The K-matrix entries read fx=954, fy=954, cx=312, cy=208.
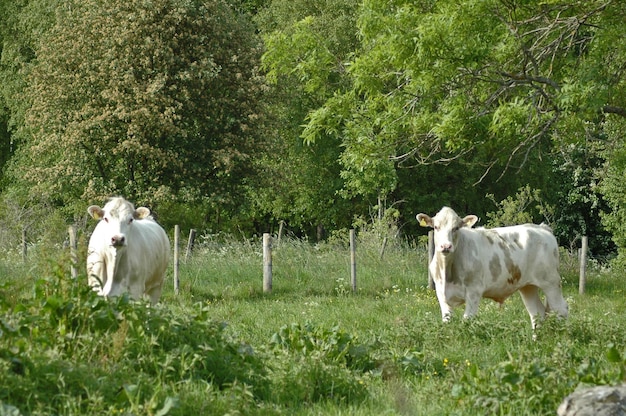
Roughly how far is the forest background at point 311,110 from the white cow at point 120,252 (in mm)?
4232

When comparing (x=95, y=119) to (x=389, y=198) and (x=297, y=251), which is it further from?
(x=389, y=198)

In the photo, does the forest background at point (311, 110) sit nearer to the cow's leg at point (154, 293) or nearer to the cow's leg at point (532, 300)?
the cow's leg at point (532, 300)

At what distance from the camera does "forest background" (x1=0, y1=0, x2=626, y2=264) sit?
44.5 ft

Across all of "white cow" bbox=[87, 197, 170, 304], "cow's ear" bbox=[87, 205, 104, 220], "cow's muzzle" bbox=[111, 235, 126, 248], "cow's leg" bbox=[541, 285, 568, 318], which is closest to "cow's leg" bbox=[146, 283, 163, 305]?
"white cow" bbox=[87, 197, 170, 304]

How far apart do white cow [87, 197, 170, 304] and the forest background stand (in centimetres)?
423

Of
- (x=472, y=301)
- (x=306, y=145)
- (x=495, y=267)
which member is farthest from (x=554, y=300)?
(x=306, y=145)

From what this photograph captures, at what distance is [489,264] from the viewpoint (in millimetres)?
13266

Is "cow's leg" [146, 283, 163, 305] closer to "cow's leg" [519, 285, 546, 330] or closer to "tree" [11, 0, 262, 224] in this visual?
"cow's leg" [519, 285, 546, 330]

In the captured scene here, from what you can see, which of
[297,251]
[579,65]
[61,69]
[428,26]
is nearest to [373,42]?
[428,26]

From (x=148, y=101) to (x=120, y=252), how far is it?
60.3 feet

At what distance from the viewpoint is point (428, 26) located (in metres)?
13.3

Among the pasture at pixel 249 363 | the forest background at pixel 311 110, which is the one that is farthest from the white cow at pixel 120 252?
the forest background at pixel 311 110

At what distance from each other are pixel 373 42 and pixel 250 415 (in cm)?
1024

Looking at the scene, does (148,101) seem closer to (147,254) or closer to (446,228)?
(147,254)
